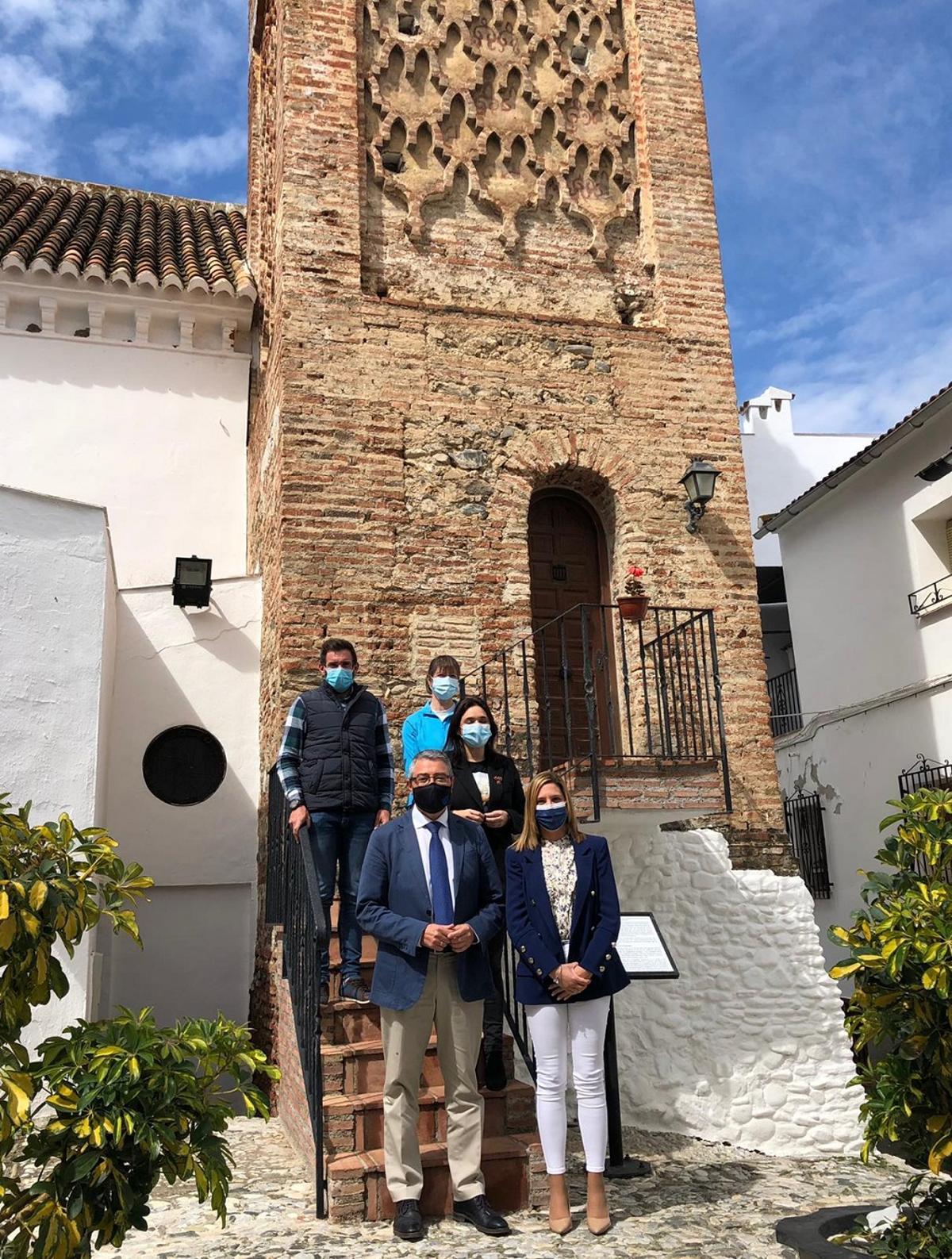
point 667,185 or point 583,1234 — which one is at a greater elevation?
point 667,185

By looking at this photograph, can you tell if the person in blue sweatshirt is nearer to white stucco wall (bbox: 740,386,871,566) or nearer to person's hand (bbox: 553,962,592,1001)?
person's hand (bbox: 553,962,592,1001)

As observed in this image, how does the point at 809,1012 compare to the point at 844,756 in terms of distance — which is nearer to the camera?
the point at 809,1012

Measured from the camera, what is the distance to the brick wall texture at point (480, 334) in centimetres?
794

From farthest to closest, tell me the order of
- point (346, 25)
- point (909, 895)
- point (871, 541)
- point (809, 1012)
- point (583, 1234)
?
point (871, 541) < point (346, 25) < point (809, 1012) < point (583, 1234) < point (909, 895)

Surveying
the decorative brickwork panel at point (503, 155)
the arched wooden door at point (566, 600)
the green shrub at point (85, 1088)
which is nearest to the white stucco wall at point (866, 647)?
the decorative brickwork panel at point (503, 155)

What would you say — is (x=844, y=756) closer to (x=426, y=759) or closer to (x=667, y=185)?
(x=667, y=185)

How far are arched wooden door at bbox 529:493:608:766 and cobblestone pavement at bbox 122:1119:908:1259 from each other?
290 cm

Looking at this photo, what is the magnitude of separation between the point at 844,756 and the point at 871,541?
240cm

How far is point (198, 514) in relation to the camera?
33.6ft

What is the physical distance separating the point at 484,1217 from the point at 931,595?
27.2ft

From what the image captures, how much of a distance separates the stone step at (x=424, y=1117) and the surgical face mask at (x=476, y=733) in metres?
1.62

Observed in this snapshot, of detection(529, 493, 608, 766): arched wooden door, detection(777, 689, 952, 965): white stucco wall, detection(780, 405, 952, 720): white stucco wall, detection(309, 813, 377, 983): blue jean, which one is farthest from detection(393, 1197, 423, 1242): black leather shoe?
Result: detection(780, 405, 952, 720): white stucco wall

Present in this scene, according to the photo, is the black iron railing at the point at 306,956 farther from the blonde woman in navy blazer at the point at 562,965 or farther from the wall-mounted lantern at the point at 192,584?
the wall-mounted lantern at the point at 192,584

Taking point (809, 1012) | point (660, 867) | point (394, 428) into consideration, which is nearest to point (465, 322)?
point (394, 428)
